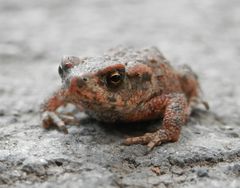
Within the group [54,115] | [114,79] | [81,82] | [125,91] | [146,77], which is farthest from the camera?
[54,115]

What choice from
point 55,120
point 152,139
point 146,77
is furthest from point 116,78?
point 55,120

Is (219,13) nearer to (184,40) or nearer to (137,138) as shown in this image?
(184,40)

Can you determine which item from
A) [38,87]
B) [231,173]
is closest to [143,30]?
[38,87]

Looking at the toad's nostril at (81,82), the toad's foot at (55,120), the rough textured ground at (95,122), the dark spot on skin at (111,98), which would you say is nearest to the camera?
the rough textured ground at (95,122)

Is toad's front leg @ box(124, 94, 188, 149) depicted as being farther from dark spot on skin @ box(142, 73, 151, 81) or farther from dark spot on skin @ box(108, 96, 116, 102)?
dark spot on skin @ box(108, 96, 116, 102)

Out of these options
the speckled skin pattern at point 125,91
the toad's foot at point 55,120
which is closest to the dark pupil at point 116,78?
the speckled skin pattern at point 125,91

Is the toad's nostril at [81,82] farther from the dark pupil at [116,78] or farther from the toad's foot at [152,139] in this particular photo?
the toad's foot at [152,139]

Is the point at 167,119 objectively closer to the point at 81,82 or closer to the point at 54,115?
the point at 81,82

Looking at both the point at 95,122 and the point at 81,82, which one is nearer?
the point at 81,82
